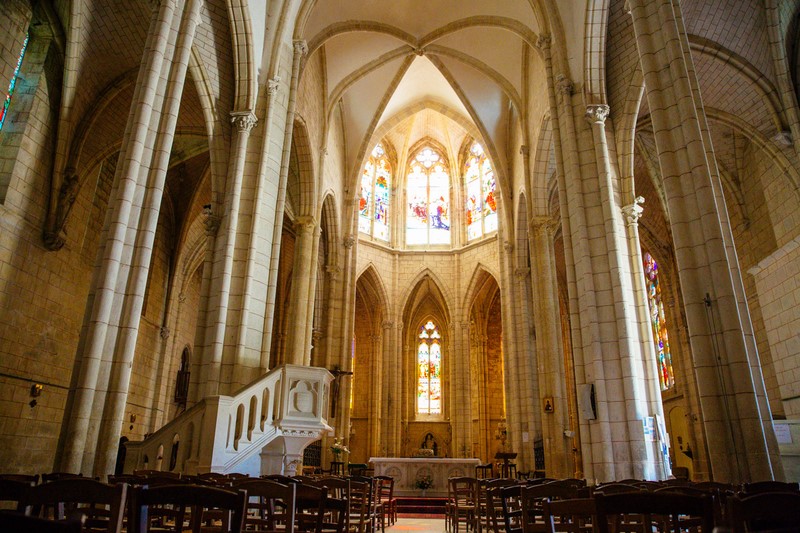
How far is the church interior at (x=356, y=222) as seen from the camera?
7398 mm

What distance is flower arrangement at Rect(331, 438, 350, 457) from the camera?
59.8ft

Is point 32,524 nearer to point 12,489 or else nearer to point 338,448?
point 12,489

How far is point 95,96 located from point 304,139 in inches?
218

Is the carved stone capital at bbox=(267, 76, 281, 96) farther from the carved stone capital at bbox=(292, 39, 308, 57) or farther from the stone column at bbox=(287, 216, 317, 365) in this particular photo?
the stone column at bbox=(287, 216, 317, 365)

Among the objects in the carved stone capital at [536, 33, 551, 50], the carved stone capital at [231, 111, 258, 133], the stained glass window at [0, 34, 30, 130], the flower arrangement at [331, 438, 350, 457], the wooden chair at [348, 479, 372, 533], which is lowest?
the wooden chair at [348, 479, 372, 533]

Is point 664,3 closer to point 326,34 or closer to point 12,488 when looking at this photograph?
point 12,488

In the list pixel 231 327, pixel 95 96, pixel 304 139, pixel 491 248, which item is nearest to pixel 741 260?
pixel 491 248

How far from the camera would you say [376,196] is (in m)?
27.1

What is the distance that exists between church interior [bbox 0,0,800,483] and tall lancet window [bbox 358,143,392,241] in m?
1.18

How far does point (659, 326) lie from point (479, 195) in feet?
31.5

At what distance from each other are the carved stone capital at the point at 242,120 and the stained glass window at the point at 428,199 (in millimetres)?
16086

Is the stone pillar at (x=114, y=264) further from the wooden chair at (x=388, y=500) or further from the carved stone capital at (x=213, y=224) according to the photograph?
the carved stone capital at (x=213, y=224)

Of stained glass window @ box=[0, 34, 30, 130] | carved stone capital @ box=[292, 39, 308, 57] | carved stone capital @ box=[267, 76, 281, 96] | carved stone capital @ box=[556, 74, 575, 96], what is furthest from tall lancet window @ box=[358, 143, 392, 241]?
stained glass window @ box=[0, 34, 30, 130]

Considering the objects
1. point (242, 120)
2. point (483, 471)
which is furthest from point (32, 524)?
point (483, 471)
